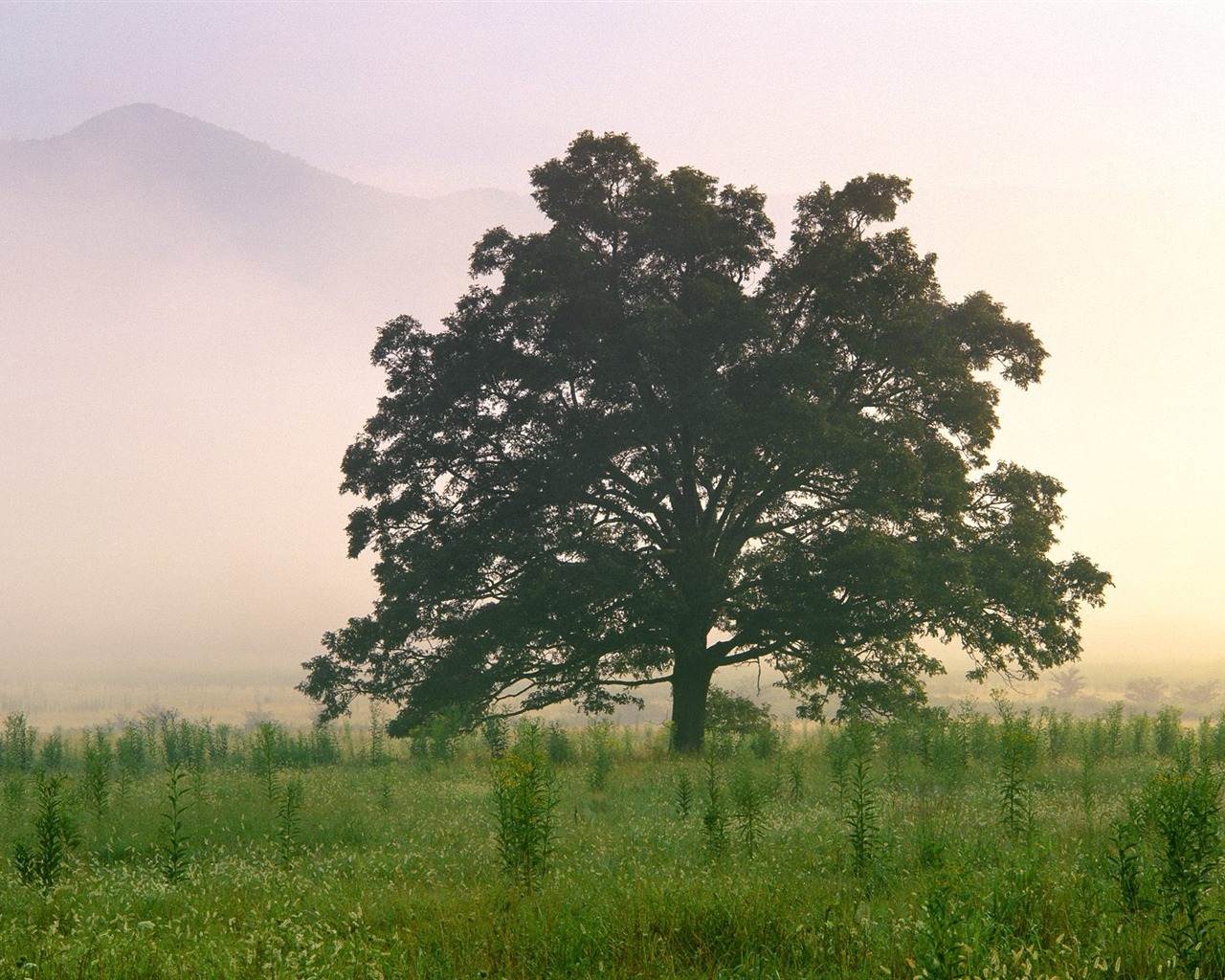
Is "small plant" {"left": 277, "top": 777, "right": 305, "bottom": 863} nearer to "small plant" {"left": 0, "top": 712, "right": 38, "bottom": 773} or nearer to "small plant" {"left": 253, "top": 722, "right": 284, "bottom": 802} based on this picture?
"small plant" {"left": 253, "top": 722, "right": 284, "bottom": 802}

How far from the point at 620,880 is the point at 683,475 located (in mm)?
15218

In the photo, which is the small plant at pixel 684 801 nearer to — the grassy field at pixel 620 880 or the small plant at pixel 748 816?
the grassy field at pixel 620 880

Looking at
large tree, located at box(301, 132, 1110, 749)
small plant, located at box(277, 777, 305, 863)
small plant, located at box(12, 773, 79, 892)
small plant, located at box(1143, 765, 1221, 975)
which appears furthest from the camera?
large tree, located at box(301, 132, 1110, 749)

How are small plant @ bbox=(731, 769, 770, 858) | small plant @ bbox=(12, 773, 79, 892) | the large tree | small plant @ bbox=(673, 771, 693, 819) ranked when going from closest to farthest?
small plant @ bbox=(12, 773, 79, 892), small plant @ bbox=(731, 769, 770, 858), small plant @ bbox=(673, 771, 693, 819), the large tree

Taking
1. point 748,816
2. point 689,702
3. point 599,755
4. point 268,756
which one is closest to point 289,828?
point 268,756

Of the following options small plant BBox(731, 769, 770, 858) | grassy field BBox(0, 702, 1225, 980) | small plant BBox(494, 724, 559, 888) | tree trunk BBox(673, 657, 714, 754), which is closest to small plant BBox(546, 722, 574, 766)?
tree trunk BBox(673, 657, 714, 754)

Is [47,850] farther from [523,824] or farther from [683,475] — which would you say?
[683,475]

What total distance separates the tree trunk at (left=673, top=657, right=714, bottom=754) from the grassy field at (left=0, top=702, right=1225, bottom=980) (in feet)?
21.6

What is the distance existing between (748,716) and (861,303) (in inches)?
392

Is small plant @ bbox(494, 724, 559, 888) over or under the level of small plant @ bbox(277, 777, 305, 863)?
over

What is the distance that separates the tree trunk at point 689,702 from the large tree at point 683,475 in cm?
6

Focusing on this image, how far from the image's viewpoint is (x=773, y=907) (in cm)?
761

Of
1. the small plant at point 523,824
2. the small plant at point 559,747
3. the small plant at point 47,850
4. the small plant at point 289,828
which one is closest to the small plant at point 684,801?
the small plant at point 523,824

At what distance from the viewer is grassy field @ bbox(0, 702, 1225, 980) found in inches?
265
